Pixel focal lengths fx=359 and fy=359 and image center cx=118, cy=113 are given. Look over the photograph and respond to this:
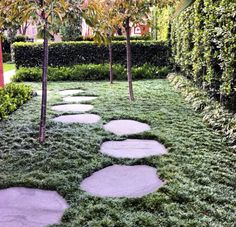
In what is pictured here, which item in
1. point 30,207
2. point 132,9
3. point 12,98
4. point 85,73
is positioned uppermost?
point 132,9

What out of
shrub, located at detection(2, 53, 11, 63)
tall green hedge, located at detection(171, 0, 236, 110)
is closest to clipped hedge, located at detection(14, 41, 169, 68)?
tall green hedge, located at detection(171, 0, 236, 110)

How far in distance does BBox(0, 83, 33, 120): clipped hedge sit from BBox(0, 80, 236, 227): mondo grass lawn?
0.45 ft

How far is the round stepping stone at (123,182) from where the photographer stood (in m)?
2.87

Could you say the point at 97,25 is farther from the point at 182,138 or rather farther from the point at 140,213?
the point at 140,213

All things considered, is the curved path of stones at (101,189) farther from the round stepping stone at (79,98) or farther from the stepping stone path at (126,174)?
the round stepping stone at (79,98)

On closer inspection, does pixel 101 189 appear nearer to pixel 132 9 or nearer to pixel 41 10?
pixel 41 10

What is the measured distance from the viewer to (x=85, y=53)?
11.6m

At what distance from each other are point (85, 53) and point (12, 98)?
568 cm

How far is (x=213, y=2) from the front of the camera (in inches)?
221

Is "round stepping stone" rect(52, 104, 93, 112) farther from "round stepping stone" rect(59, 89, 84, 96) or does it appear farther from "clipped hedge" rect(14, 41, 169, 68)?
"clipped hedge" rect(14, 41, 169, 68)

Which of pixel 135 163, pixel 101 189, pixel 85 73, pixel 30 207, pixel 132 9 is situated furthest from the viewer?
pixel 85 73

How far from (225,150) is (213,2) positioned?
2.73 metres

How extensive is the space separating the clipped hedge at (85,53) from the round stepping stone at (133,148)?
748 cm

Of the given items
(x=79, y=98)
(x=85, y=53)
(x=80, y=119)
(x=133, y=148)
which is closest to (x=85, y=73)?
(x=85, y=53)
